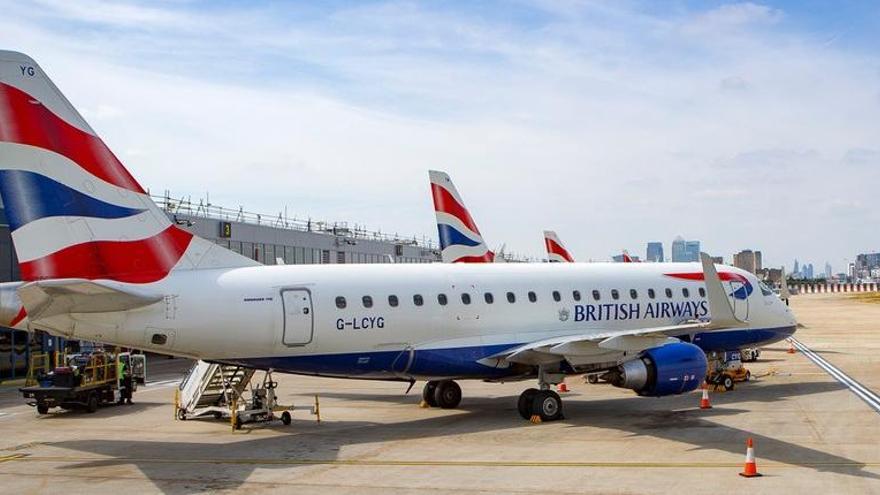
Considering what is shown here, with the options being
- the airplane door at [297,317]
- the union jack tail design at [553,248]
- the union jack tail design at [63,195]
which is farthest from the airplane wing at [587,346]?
the union jack tail design at [553,248]

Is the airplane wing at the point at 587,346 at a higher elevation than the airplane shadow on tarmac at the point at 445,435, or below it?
higher

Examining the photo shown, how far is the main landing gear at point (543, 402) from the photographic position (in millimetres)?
23906

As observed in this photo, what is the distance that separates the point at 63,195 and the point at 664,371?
48.7 ft

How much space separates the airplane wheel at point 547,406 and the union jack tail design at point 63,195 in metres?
10.1

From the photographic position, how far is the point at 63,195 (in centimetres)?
1928

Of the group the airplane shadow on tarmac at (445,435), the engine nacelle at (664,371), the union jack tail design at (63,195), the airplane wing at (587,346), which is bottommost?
the airplane shadow on tarmac at (445,435)

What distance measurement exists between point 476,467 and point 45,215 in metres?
10.6

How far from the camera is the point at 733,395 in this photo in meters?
28.9

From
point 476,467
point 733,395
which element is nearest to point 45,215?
point 476,467

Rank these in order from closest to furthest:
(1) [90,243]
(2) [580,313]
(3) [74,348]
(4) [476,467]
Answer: (4) [476,467], (1) [90,243], (2) [580,313], (3) [74,348]

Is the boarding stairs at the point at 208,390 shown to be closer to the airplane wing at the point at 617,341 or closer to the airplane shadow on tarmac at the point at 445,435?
the airplane shadow on tarmac at the point at 445,435

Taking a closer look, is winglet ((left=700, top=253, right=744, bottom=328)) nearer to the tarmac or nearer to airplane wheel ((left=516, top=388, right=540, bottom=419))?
the tarmac

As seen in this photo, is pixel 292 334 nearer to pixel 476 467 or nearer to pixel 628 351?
pixel 476 467

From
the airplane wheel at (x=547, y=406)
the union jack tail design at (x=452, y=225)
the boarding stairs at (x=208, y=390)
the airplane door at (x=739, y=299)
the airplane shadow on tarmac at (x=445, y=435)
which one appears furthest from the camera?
Result: the union jack tail design at (x=452, y=225)
